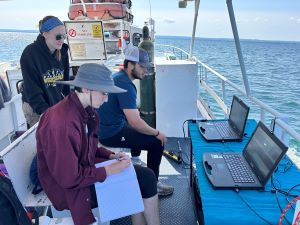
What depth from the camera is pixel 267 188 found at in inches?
53.8

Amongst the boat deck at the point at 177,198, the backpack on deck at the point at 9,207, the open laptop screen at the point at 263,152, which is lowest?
the boat deck at the point at 177,198

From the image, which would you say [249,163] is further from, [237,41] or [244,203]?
[237,41]

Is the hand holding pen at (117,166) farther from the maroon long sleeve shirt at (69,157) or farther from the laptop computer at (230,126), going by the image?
the laptop computer at (230,126)

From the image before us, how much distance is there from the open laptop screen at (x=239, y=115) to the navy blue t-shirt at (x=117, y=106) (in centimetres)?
79

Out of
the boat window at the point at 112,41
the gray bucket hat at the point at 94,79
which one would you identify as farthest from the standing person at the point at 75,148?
the boat window at the point at 112,41

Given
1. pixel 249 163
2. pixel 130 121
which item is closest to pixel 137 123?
pixel 130 121

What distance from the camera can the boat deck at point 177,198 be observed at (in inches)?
87.2

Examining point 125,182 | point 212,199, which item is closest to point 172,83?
point 125,182

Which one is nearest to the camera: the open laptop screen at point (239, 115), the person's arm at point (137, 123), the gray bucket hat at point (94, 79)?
the gray bucket hat at point (94, 79)

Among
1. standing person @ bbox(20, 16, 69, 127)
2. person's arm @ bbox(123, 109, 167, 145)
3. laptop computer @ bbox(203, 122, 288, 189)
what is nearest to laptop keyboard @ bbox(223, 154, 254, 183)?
laptop computer @ bbox(203, 122, 288, 189)

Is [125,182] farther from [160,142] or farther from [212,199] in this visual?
[160,142]

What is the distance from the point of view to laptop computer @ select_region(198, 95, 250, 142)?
6.44 feet

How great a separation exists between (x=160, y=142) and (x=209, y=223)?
1306 mm

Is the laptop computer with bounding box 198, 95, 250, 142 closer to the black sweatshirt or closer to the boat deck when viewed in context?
the boat deck
